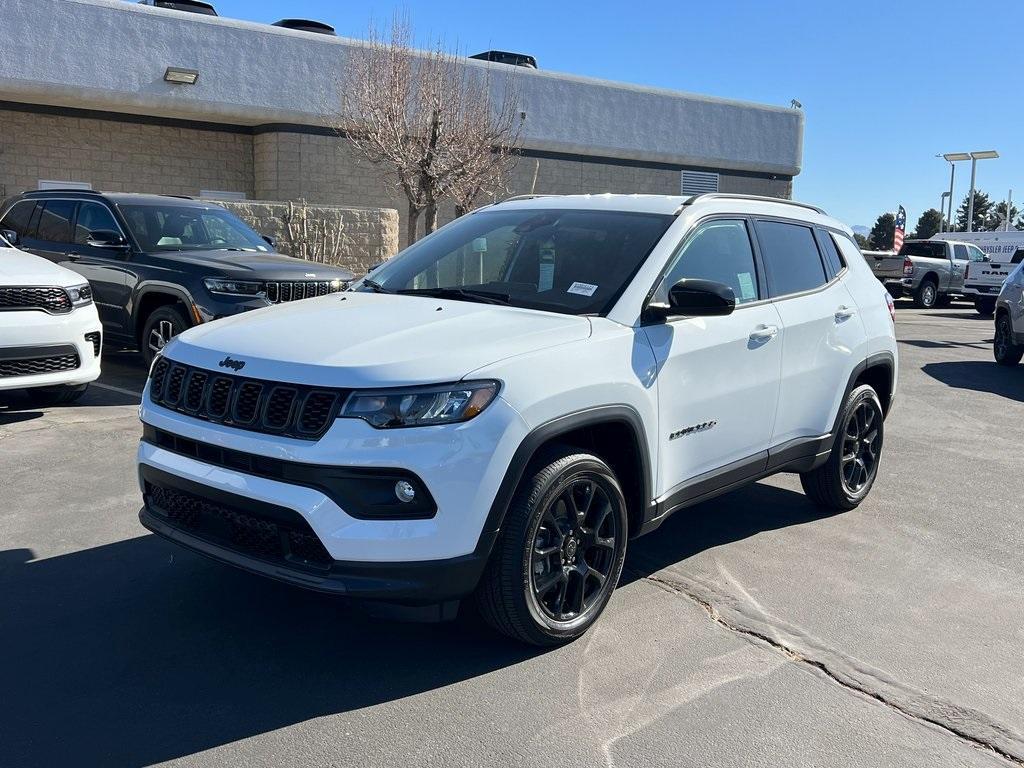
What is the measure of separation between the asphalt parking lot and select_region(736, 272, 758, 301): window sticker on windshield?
4.44ft

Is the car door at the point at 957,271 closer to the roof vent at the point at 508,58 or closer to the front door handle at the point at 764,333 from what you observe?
the roof vent at the point at 508,58

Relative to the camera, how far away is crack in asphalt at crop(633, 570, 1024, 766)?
3371 millimetres

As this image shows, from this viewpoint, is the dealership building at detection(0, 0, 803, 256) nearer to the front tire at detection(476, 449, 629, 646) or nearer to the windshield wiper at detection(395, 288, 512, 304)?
the windshield wiper at detection(395, 288, 512, 304)

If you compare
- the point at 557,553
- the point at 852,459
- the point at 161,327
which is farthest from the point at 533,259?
the point at 161,327

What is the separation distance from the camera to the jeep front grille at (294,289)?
28.7 ft

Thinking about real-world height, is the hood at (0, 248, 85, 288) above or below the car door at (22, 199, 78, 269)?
below

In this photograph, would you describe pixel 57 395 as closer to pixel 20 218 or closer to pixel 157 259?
pixel 157 259

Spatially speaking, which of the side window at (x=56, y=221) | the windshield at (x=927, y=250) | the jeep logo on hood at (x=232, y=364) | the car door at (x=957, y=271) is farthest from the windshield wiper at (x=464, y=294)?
the windshield at (x=927, y=250)

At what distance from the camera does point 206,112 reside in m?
19.7

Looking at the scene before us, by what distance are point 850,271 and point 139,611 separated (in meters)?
4.37

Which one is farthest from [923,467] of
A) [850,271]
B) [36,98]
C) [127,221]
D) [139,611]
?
[36,98]

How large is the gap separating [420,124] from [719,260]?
15.0 m

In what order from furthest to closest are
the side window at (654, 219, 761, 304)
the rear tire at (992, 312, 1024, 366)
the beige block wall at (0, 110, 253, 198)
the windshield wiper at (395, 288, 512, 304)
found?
the beige block wall at (0, 110, 253, 198) → the rear tire at (992, 312, 1024, 366) → the side window at (654, 219, 761, 304) → the windshield wiper at (395, 288, 512, 304)

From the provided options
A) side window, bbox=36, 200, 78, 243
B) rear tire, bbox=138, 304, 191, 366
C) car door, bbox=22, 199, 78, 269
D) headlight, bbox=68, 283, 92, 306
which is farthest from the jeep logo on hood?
side window, bbox=36, 200, 78, 243
